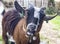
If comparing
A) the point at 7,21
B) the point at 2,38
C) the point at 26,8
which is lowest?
the point at 2,38

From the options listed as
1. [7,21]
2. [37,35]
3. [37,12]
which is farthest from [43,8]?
[7,21]

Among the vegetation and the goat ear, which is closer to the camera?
the goat ear

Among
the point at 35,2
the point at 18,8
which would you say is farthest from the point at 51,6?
the point at 18,8

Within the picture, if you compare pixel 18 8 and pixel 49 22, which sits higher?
pixel 18 8

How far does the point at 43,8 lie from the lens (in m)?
1.55

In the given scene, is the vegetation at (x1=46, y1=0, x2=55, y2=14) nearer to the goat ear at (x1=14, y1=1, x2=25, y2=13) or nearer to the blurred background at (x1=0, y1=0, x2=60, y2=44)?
the blurred background at (x1=0, y1=0, x2=60, y2=44)

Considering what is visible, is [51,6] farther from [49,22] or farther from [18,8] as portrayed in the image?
[18,8]

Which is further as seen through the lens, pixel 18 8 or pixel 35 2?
pixel 35 2

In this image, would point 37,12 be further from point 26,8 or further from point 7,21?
point 7,21

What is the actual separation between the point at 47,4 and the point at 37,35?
0.75 ft

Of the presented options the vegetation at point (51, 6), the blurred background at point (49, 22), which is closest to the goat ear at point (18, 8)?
the blurred background at point (49, 22)

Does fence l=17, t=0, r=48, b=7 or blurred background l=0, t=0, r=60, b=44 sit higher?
fence l=17, t=0, r=48, b=7

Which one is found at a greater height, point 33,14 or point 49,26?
point 33,14

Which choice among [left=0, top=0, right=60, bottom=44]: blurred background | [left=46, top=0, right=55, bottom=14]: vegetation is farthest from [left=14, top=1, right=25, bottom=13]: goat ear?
[left=46, top=0, right=55, bottom=14]: vegetation
